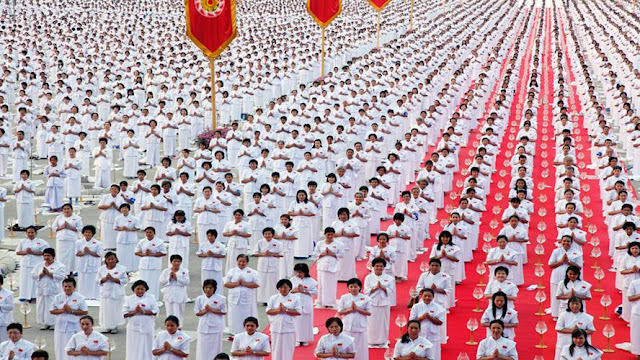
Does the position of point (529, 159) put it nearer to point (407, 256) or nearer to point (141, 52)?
point (407, 256)

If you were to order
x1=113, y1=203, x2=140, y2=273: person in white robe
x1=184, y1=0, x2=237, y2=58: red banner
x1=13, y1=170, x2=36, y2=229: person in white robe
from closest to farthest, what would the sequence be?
x1=113, y1=203, x2=140, y2=273: person in white robe → x1=13, y1=170, x2=36, y2=229: person in white robe → x1=184, y1=0, x2=237, y2=58: red banner

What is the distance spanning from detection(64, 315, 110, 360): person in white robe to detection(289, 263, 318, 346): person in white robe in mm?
2625

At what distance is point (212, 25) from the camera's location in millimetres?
23734

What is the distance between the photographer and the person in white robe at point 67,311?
12.1 m

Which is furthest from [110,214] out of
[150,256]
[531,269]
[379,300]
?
[531,269]

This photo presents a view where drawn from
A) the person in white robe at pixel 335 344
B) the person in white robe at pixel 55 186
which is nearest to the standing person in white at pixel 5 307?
the person in white robe at pixel 335 344

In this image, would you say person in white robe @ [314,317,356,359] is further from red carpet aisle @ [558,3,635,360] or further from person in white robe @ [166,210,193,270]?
person in white robe @ [166,210,193,270]

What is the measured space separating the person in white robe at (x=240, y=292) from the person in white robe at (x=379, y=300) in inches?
62.8

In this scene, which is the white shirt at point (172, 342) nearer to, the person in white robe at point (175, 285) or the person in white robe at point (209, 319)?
the person in white robe at point (209, 319)

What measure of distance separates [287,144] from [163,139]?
14.8ft

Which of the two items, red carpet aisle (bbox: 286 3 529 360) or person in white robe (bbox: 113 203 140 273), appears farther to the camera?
person in white robe (bbox: 113 203 140 273)

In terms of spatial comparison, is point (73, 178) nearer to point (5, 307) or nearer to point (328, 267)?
point (328, 267)

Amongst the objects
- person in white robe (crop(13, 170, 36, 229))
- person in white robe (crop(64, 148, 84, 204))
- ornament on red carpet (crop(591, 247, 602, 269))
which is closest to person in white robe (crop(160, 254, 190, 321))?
person in white robe (crop(13, 170, 36, 229))

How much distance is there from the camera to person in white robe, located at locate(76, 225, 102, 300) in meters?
14.4
